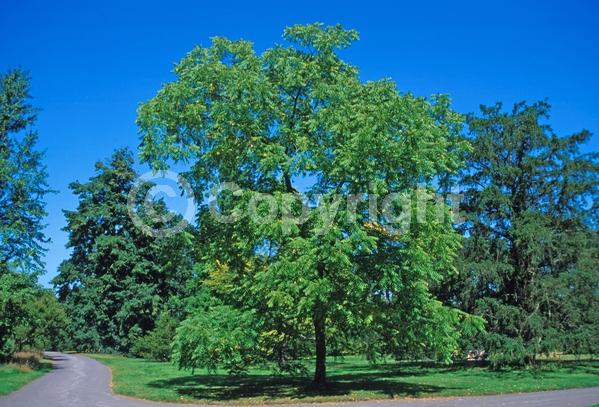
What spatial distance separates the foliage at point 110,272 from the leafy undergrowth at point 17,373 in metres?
18.4

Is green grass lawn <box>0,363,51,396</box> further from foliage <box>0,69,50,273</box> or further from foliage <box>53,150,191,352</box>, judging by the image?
foliage <box>53,150,191,352</box>

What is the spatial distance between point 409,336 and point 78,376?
16325 mm

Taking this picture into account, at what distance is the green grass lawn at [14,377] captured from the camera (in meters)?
17.9

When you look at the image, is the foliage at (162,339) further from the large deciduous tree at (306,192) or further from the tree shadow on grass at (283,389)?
the large deciduous tree at (306,192)

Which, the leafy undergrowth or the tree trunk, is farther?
the leafy undergrowth

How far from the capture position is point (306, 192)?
55.9 feet

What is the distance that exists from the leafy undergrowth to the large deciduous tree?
634 cm

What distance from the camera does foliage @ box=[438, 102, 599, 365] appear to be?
2750cm

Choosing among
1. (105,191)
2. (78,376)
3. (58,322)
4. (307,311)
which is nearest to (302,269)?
(307,311)

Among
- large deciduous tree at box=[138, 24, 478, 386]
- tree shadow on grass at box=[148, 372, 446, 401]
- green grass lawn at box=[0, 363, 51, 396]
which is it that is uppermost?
large deciduous tree at box=[138, 24, 478, 386]

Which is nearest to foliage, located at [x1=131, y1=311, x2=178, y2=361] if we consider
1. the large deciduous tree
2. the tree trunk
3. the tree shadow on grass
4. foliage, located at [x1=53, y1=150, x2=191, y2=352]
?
foliage, located at [x1=53, y1=150, x2=191, y2=352]

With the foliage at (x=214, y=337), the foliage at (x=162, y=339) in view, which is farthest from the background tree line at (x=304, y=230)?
the foliage at (x=162, y=339)

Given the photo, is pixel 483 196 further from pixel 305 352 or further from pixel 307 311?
pixel 307 311

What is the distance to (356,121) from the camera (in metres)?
15.5
